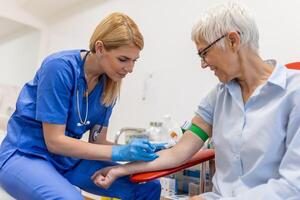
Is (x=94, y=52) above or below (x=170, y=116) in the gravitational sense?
above

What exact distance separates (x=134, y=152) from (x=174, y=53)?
4.34ft

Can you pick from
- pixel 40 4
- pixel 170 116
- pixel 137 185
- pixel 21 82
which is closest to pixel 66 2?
pixel 40 4

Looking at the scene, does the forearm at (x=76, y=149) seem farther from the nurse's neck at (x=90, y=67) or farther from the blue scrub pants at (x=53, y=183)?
the nurse's neck at (x=90, y=67)

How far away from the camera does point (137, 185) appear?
1.36 m

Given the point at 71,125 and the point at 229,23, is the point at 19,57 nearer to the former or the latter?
the point at 71,125

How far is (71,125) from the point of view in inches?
52.5

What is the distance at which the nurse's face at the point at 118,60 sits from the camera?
1272mm

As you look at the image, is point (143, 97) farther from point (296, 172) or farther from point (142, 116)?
point (296, 172)

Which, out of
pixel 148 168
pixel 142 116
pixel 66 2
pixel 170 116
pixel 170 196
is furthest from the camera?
pixel 66 2

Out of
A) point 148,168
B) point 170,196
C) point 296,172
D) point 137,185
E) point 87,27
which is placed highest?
point 87,27

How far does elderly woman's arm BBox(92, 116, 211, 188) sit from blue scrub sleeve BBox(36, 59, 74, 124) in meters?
0.27

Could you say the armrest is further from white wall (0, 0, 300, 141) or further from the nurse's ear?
white wall (0, 0, 300, 141)

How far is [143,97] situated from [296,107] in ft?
5.73

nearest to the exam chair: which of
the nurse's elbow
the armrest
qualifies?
the armrest
